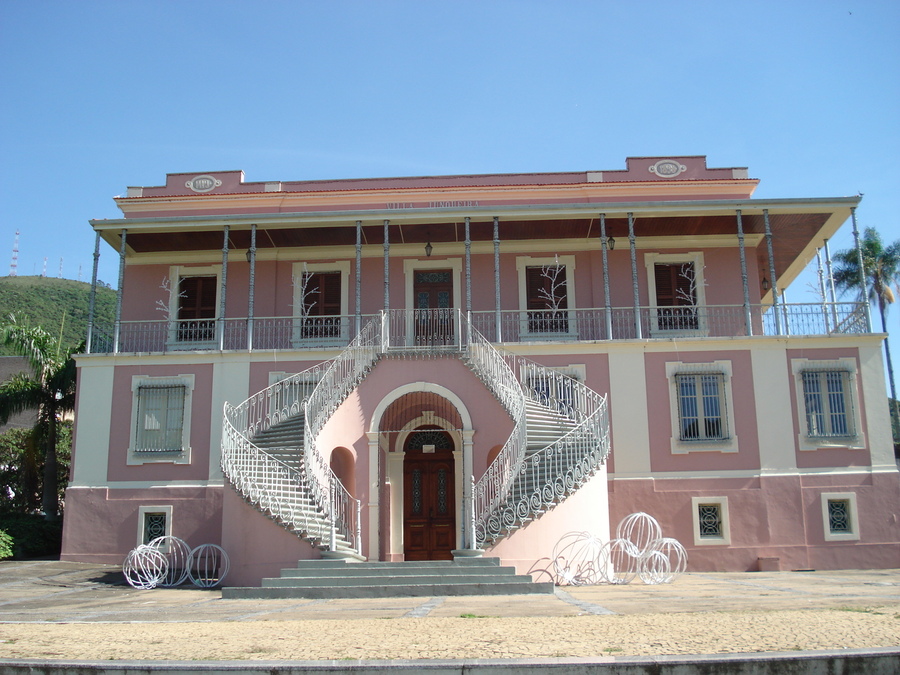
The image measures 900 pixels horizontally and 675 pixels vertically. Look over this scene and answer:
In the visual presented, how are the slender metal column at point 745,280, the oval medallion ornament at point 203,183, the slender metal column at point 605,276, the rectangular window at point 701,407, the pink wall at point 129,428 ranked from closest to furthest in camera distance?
the rectangular window at point 701,407
the slender metal column at point 745,280
the pink wall at point 129,428
the slender metal column at point 605,276
the oval medallion ornament at point 203,183

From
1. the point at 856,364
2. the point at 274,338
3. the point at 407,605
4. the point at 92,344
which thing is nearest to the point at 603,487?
the point at 407,605

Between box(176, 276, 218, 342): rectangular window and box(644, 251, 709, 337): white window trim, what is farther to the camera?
box(176, 276, 218, 342): rectangular window

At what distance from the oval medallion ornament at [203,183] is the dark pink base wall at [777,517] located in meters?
13.0

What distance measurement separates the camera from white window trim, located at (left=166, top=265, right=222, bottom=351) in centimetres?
2062

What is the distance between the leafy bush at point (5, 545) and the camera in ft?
60.4

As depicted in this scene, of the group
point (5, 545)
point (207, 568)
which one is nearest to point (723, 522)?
point (207, 568)

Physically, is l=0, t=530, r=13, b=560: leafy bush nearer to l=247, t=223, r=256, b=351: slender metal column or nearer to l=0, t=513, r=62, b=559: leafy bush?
l=0, t=513, r=62, b=559: leafy bush

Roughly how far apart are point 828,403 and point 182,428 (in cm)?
1443

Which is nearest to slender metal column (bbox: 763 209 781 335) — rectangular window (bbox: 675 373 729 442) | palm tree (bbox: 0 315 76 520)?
rectangular window (bbox: 675 373 729 442)

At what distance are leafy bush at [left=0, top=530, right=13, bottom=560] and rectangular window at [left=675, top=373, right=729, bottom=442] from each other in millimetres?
15023

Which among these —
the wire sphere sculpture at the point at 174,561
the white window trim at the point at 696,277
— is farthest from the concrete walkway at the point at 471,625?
→ the white window trim at the point at 696,277

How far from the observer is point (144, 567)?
50.1 feet

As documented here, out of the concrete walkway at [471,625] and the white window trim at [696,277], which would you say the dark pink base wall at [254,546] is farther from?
the white window trim at [696,277]

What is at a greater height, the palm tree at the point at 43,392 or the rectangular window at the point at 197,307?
the rectangular window at the point at 197,307
